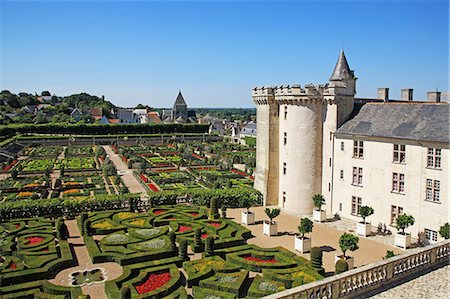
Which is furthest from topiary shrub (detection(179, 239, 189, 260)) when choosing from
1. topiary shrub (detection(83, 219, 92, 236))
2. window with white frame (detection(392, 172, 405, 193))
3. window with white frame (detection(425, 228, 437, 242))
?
window with white frame (detection(425, 228, 437, 242))

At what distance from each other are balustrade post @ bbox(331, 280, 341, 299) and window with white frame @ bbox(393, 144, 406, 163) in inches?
636

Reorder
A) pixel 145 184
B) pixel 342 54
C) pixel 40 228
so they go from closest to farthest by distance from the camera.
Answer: pixel 40 228 → pixel 342 54 → pixel 145 184

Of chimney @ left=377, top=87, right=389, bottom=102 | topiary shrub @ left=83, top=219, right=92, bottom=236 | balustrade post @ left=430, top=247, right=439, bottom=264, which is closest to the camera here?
balustrade post @ left=430, top=247, right=439, bottom=264

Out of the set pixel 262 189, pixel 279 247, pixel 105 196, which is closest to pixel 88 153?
pixel 105 196

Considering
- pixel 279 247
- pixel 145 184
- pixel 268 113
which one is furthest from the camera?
pixel 145 184

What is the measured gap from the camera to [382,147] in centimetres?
2731

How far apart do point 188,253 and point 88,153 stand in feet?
158

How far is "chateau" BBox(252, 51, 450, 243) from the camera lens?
24.5m

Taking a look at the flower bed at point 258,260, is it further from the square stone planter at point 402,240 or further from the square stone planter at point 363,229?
the square stone planter at point 402,240

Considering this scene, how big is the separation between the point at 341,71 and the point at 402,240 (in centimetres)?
1371

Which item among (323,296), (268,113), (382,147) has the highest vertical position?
(268,113)

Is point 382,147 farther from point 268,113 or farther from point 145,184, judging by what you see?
point 145,184

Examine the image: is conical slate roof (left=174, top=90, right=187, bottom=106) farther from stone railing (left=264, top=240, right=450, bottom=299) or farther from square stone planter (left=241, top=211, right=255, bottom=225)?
stone railing (left=264, top=240, right=450, bottom=299)

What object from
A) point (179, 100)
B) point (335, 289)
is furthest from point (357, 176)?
point (179, 100)
